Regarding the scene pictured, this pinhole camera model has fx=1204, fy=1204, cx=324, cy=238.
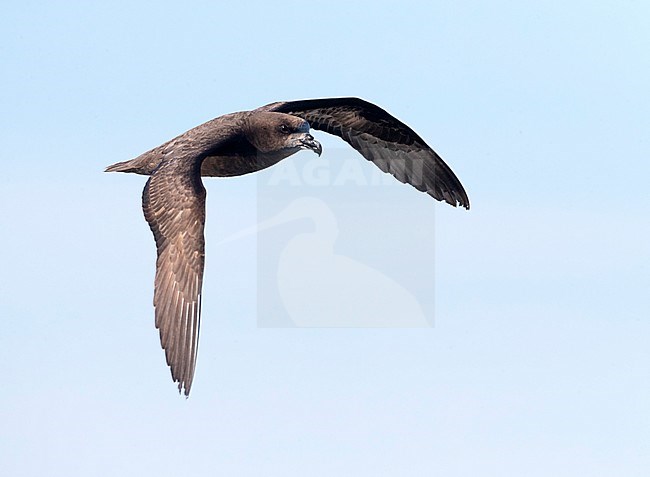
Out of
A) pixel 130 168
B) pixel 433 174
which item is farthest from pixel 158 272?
pixel 433 174

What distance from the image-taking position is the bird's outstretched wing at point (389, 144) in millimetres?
17484

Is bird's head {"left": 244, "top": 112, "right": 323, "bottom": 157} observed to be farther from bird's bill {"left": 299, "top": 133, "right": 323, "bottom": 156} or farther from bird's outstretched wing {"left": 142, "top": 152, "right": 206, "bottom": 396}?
bird's outstretched wing {"left": 142, "top": 152, "right": 206, "bottom": 396}

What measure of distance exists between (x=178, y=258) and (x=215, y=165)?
214cm

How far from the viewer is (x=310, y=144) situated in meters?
15.8

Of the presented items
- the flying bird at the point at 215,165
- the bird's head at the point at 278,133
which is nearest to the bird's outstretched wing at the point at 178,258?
the flying bird at the point at 215,165

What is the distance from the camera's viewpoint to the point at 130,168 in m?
16.7

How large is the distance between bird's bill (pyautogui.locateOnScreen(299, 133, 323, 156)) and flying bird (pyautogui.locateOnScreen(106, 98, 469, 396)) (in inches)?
0.5

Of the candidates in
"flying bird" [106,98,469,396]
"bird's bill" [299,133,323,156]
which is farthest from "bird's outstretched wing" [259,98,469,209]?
"bird's bill" [299,133,323,156]

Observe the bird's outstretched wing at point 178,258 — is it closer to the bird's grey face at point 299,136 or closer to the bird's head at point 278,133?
the bird's head at point 278,133

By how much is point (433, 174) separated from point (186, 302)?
529 cm

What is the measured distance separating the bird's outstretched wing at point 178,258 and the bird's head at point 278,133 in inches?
45.5

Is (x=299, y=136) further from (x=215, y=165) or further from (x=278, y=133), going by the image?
(x=215, y=165)

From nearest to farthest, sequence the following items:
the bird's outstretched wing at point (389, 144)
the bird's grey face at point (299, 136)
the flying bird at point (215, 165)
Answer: the flying bird at point (215, 165), the bird's grey face at point (299, 136), the bird's outstretched wing at point (389, 144)

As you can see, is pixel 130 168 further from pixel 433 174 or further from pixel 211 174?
pixel 433 174
